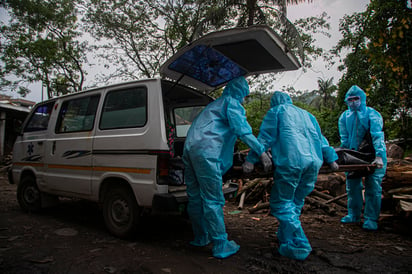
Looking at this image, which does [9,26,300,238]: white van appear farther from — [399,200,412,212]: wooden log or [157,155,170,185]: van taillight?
[399,200,412,212]: wooden log

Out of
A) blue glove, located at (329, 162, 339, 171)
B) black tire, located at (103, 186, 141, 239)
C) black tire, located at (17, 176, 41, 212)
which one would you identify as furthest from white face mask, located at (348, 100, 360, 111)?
black tire, located at (17, 176, 41, 212)

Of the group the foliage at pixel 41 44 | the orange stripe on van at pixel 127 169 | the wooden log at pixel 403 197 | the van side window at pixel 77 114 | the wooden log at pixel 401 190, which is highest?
the foliage at pixel 41 44

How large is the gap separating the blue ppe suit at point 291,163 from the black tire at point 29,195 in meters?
4.17

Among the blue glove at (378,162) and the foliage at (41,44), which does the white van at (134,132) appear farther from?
the foliage at (41,44)

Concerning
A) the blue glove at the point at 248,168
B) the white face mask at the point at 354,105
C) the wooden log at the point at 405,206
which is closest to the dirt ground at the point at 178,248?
the wooden log at the point at 405,206

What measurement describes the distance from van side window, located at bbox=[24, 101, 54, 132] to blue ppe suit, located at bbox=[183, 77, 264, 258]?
10.4 feet

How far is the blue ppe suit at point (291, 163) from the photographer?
9.40 feet

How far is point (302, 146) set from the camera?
294 centimetres

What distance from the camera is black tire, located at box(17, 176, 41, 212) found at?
4.81 m

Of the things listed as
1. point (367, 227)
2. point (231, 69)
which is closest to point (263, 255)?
point (367, 227)

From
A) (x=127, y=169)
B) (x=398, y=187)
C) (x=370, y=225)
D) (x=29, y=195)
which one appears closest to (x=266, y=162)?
(x=127, y=169)

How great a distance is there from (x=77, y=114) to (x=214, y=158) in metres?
2.63

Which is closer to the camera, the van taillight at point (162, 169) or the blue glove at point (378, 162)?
the van taillight at point (162, 169)

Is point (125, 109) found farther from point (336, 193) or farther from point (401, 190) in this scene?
point (336, 193)
